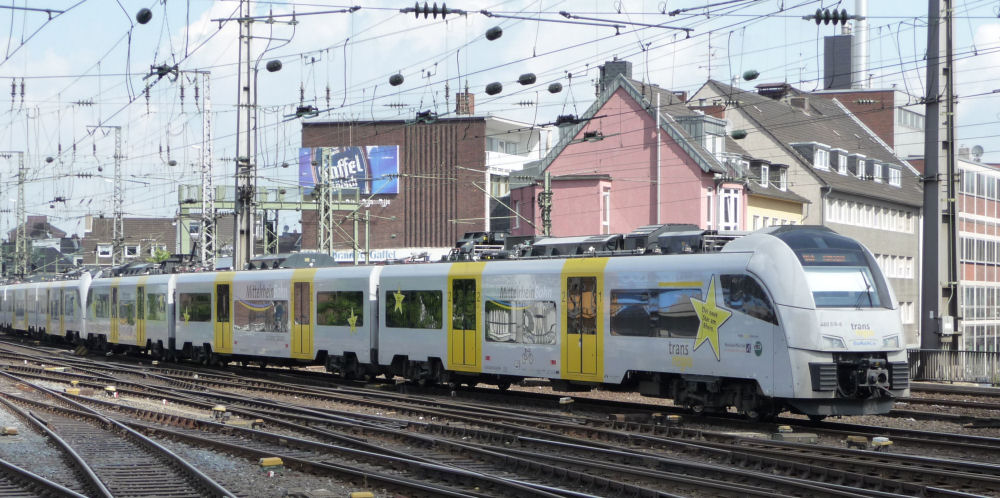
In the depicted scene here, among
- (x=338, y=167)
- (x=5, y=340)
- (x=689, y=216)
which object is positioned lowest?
(x=5, y=340)

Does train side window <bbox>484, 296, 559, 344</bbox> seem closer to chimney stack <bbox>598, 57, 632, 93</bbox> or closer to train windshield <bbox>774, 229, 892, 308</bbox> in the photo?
train windshield <bbox>774, 229, 892, 308</bbox>

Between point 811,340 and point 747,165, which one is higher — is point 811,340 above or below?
below

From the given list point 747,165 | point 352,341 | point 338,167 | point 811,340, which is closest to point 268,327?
point 352,341

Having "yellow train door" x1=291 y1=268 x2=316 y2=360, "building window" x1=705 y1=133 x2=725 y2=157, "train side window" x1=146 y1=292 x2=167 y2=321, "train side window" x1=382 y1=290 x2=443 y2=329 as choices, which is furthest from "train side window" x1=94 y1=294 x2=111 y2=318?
"building window" x1=705 y1=133 x2=725 y2=157

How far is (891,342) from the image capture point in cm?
1727

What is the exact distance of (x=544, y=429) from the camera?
56.9ft

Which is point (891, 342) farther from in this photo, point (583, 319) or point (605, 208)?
point (605, 208)

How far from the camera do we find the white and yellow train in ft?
55.3

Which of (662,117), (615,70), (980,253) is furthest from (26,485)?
(980,253)

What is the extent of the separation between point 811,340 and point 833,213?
44069 millimetres

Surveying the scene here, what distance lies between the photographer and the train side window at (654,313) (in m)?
18.4

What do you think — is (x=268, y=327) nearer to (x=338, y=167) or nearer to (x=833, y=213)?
(x=833, y=213)

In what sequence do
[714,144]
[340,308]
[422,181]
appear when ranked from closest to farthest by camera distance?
[340,308] → [714,144] → [422,181]

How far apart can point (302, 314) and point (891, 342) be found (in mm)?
15357
